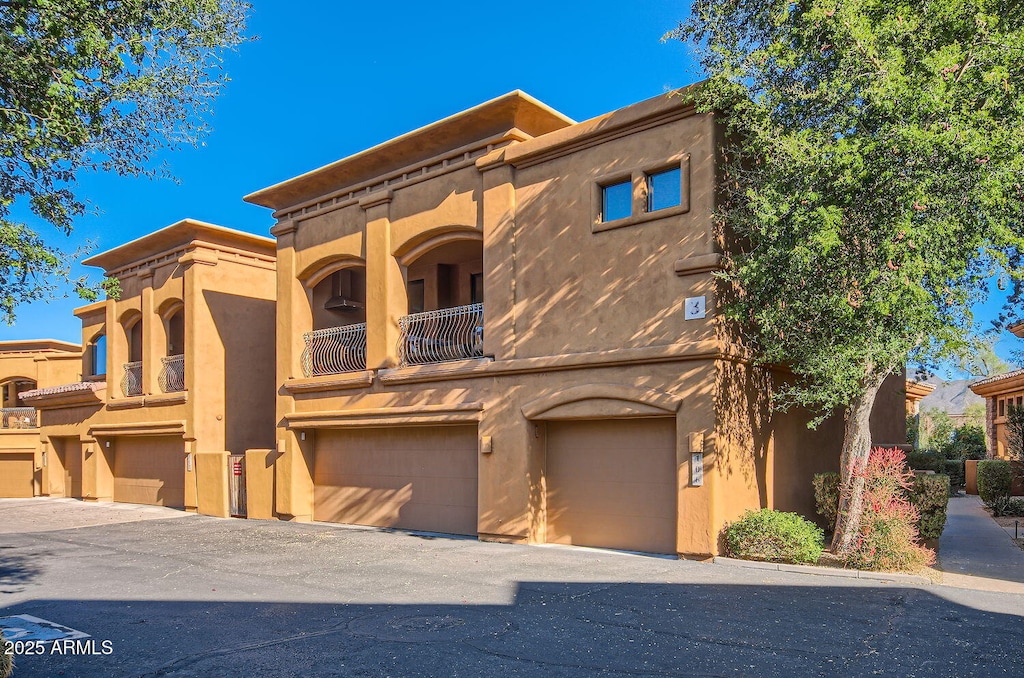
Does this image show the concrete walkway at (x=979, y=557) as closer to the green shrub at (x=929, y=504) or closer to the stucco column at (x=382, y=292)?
the green shrub at (x=929, y=504)

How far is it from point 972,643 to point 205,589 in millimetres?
8952

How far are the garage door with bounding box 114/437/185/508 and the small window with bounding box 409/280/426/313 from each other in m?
8.70

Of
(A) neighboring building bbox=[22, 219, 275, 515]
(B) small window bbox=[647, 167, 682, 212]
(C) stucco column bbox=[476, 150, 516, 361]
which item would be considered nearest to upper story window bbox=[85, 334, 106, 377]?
(A) neighboring building bbox=[22, 219, 275, 515]

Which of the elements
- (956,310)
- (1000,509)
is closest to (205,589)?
(956,310)

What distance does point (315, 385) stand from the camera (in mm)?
19203

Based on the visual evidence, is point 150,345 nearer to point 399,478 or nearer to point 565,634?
point 399,478

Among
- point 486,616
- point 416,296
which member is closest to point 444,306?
point 416,296

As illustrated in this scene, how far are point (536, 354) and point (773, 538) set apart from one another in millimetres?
5141

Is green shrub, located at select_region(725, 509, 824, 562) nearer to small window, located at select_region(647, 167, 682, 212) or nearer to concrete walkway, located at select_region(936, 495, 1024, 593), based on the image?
concrete walkway, located at select_region(936, 495, 1024, 593)

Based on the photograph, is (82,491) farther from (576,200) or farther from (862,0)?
(862,0)

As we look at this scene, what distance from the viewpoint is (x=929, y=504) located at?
12.5 meters

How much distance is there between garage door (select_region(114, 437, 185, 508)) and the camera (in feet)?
80.4

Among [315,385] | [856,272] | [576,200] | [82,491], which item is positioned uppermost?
[576,200]

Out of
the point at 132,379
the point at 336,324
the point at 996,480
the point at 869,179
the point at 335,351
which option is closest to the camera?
the point at 869,179
